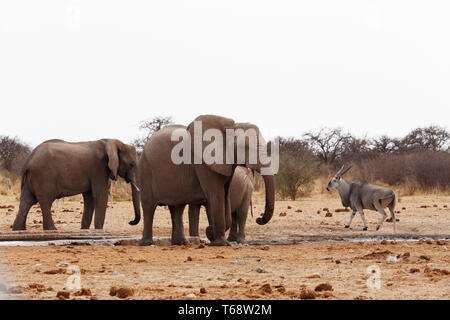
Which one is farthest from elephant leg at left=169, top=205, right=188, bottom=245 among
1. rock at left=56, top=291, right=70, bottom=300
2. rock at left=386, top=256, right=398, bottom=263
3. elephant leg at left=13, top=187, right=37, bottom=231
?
rock at left=56, top=291, right=70, bottom=300

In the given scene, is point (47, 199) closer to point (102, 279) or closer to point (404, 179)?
point (102, 279)

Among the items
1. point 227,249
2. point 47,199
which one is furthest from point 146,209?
point 47,199

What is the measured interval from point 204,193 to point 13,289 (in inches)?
203

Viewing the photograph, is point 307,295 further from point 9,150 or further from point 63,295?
Result: point 9,150

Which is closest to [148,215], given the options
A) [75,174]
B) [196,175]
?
[196,175]

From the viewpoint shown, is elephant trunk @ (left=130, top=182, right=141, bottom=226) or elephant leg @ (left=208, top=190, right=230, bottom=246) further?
elephant trunk @ (left=130, top=182, right=141, bottom=226)

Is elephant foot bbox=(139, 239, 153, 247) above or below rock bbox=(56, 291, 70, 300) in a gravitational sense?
above

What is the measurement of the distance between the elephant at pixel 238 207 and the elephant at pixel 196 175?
660 millimetres

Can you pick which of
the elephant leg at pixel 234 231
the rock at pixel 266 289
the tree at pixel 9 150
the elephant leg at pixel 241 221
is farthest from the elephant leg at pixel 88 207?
the tree at pixel 9 150

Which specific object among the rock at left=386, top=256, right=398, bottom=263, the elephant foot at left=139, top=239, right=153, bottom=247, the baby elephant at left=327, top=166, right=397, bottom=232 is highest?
the baby elephant at left=327, top=166, right=397, bottom=232

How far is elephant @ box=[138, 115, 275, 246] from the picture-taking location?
10930mm

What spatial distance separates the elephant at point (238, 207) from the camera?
478 inches

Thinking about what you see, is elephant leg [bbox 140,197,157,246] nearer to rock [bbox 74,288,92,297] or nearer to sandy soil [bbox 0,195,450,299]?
sandy soil [bbox 0,195,450,299]

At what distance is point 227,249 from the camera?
10766 millimetres
